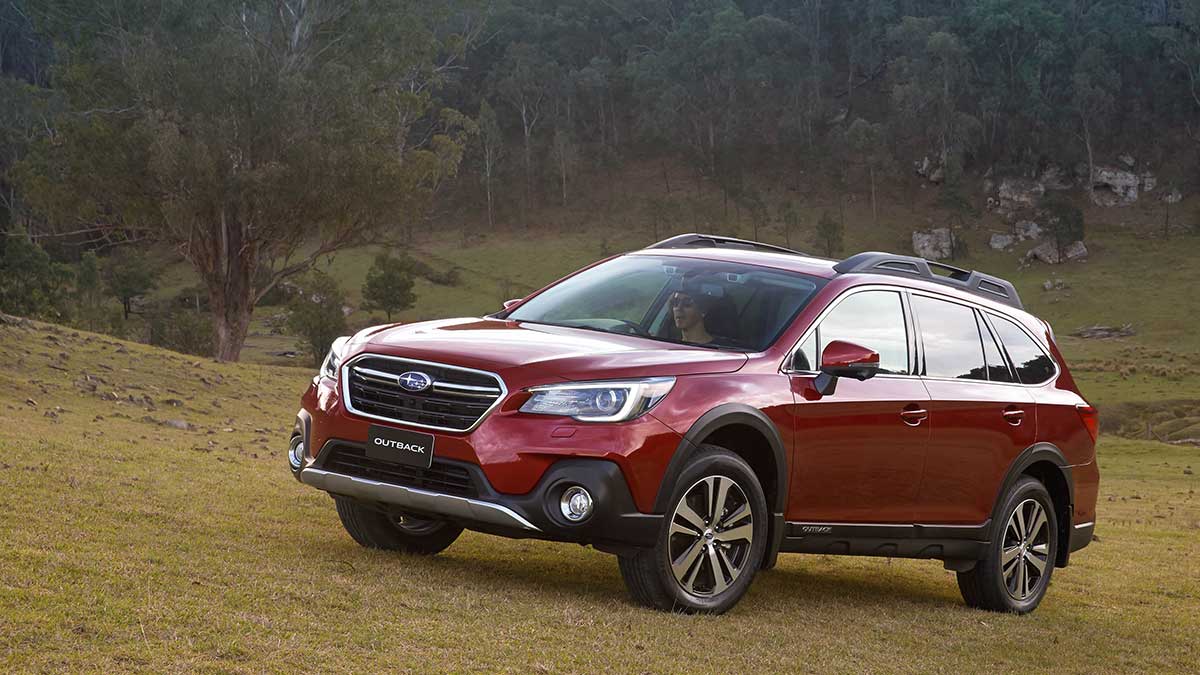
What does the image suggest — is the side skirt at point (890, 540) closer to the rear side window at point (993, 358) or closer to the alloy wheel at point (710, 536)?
the alloy wheel at point (710, 536)

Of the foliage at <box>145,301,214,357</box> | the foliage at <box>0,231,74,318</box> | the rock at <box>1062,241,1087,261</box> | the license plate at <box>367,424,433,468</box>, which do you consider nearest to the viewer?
the license plate at <box>367,424,433,468</box>

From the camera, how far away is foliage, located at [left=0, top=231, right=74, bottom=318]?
49438 millimetres

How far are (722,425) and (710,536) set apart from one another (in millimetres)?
554

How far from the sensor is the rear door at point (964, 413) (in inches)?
314

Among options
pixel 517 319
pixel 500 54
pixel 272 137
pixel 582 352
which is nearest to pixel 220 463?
pixel 517 319

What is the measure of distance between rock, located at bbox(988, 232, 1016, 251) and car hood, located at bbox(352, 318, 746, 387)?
95.6m

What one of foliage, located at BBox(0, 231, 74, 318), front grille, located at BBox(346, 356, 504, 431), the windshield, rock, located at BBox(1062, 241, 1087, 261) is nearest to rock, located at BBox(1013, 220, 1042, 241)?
rock, located at BBox(1062, 241, 1087, 261)

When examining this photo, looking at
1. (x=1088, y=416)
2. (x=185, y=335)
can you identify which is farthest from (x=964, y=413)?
(x=185, y=335)

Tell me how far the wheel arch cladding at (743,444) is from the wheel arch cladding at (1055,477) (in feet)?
6.75

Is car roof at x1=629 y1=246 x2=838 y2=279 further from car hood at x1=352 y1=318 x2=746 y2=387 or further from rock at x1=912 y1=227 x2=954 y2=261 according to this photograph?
rock at x1=912 y1=227 x2=954 y2=261

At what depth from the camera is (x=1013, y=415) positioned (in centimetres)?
845

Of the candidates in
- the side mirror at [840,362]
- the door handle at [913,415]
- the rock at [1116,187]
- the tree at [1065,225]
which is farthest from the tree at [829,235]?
the side mirror at [840,362]

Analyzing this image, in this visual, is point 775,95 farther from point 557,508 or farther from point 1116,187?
point 557,508

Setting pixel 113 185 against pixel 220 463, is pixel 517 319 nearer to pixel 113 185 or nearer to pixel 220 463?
pixel 220 463
